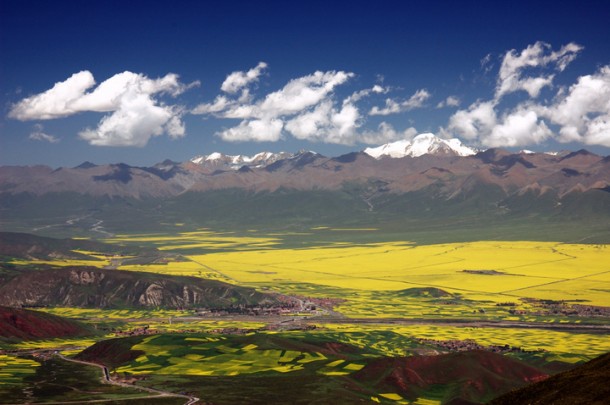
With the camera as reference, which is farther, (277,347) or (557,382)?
(277,347)

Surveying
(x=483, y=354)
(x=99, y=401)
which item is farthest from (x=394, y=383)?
(x=99, y=401)

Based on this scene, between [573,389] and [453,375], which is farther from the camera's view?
[453,375]

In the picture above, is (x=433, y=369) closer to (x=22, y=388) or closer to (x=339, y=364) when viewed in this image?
(x=339, y=364)

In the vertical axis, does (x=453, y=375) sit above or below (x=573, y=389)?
below

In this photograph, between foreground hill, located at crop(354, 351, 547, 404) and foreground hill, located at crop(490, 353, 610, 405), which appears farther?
foreground hill, located at crop(354, 351, 547, 404)

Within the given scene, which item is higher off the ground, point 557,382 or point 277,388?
point 557,382

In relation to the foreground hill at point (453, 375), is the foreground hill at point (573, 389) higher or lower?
higher

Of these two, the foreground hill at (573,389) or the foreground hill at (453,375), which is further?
the foreground hill at (453,375)

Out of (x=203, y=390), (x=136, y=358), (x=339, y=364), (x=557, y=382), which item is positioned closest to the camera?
(x=557, y=382)
